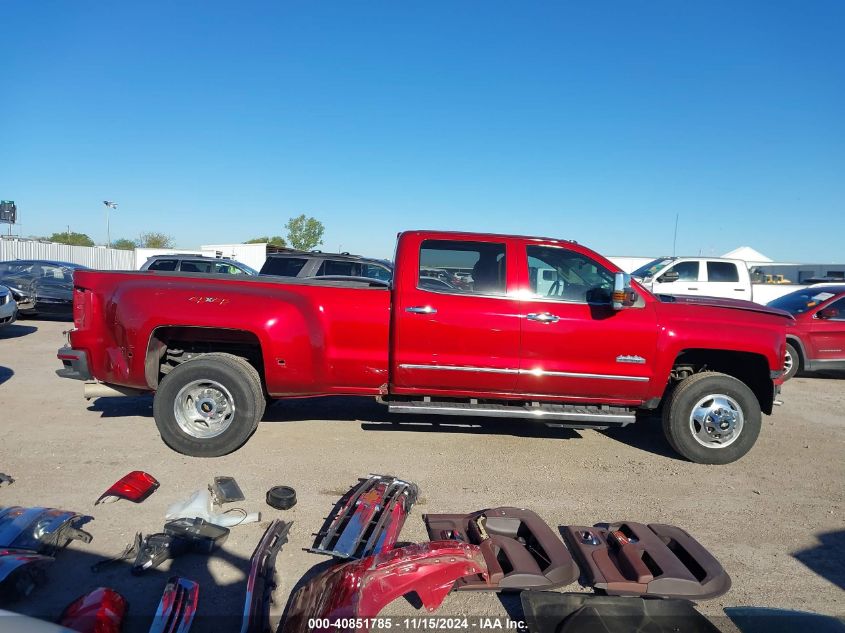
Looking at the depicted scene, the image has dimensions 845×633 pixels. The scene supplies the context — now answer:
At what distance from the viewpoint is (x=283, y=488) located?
3.97m

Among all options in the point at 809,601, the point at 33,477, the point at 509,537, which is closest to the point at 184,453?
the point at 33,477

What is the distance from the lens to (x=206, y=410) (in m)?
4.79

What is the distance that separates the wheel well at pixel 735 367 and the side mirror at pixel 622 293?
0.86 metres

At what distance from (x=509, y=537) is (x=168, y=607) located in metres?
1.97

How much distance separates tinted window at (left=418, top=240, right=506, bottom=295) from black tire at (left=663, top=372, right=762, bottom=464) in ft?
6.32

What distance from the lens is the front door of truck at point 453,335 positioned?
15.8 feet

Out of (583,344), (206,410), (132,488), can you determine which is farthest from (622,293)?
(132,488)

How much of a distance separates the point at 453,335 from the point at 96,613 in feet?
10.3

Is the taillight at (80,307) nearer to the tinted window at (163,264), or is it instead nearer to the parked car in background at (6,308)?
the parked car in background at (6,308)

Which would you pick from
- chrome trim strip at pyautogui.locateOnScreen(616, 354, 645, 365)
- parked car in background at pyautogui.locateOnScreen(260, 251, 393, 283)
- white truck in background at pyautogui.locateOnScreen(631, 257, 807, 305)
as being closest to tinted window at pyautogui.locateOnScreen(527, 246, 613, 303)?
chrome trim strip at pyautogui.locateOnScreen(616, 354, 645, 365)

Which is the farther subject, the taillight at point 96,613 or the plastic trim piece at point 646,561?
the plastic trim piece at point 646,561

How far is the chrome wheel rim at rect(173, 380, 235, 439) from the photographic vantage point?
4.75 metres

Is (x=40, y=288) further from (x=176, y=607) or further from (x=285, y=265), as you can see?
(x=176, y=607)

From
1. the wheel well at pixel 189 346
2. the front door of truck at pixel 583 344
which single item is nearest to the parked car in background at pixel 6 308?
the wheel well at pixel 189 346
